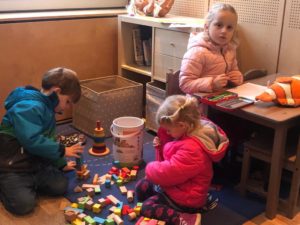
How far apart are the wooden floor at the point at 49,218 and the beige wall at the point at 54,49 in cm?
103

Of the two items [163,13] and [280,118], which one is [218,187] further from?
[163,13]

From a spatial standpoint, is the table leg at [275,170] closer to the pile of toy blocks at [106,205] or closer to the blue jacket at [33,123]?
the pile of toy blocks at [106,205]

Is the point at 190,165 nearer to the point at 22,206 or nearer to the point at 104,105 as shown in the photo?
the point at 22,206

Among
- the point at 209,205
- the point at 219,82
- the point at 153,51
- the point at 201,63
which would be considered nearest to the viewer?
the point at 209,205

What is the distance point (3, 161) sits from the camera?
2.08 m

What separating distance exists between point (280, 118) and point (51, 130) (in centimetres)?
116

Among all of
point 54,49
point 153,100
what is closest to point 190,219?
point 153,100

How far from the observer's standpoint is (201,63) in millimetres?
2277

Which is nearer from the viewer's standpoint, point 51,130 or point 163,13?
point 51,130

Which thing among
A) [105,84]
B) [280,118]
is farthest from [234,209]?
[105,84]

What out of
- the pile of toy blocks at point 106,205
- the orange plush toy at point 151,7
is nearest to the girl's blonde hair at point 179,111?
the pile of toy blocks at point 106,205

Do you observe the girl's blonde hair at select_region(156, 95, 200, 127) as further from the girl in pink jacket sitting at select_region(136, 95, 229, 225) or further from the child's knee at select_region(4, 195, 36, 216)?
the child's knee at select_region(4, 195, 36, 216)

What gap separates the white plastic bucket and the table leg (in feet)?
2.65

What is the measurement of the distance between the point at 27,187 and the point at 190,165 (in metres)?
0.85
